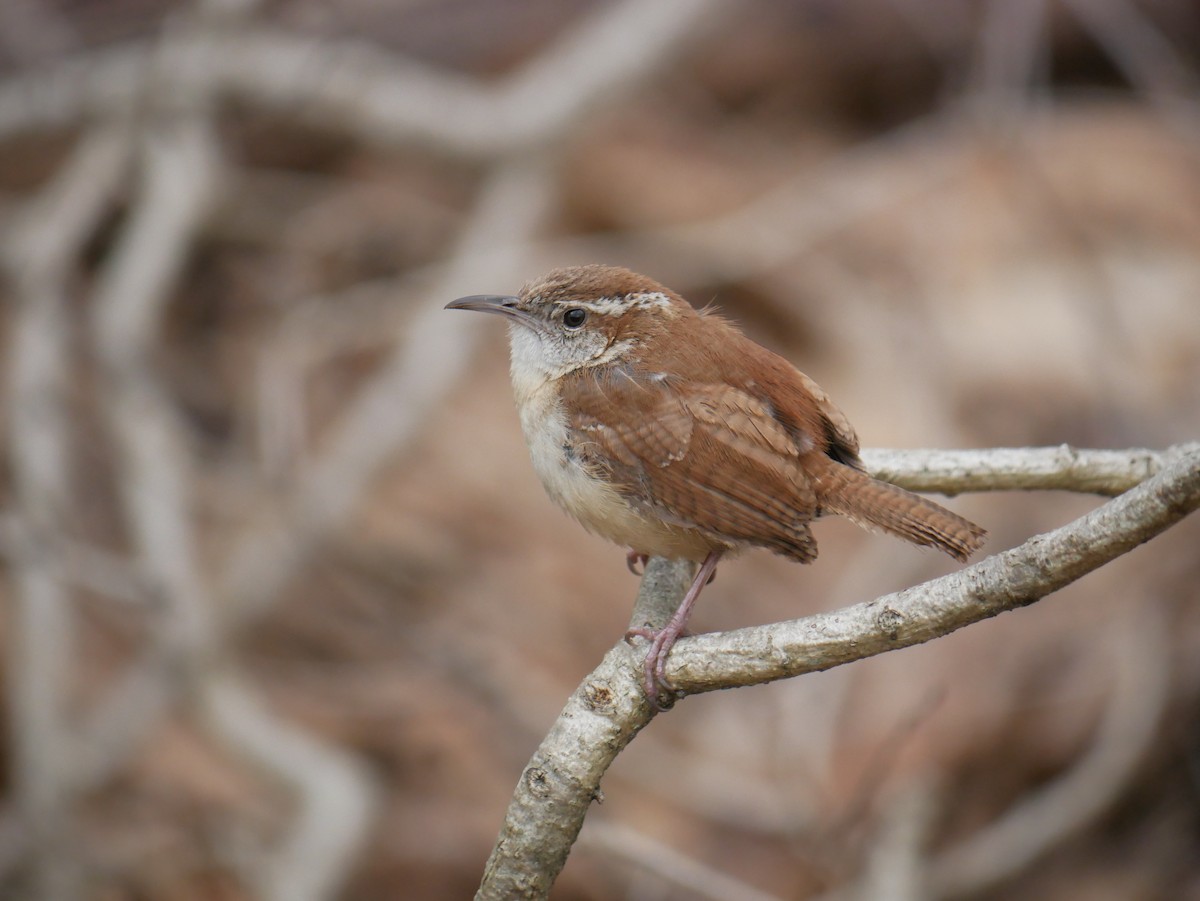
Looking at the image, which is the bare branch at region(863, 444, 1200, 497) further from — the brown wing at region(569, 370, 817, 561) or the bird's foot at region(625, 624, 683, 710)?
the bird's foot at region(625, 624, 683, 710)

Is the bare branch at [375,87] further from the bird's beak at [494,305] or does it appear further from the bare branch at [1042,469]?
the bare branch at [1042,469]

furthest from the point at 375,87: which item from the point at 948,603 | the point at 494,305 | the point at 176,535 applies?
the point at 948,603

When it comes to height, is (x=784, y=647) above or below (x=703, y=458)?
below

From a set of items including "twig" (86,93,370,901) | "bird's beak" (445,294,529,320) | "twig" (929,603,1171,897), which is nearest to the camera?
"bird's beak" (445,294,529,320)

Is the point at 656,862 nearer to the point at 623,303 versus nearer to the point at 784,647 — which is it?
the point at 784,647

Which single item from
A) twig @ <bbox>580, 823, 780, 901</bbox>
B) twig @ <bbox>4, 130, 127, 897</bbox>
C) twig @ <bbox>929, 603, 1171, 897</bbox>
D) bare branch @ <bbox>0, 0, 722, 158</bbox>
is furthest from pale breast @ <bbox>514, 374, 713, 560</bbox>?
bare branch @ <bbox>0, 0, 722, 158</bbox>

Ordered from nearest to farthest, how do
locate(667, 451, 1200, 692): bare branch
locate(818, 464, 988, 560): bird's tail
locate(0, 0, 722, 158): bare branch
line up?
locate(667, 451, 1200, 692): bare branch
locate(818, 464, 988, 560): bird's tail
locate(0, 0, 722, 158): bare branch

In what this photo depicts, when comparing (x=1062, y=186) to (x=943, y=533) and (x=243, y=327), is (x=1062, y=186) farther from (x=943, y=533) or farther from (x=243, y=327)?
(x=943, y=533)
